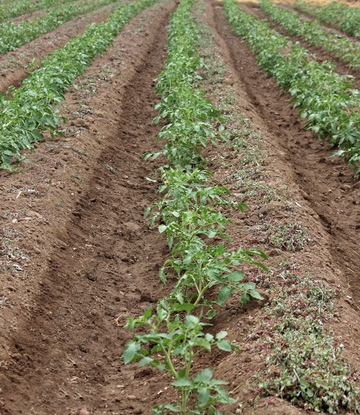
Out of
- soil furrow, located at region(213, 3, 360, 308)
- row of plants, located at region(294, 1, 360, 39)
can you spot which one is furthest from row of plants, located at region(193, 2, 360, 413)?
row of plants, located at region(294, 1, 360, 39)

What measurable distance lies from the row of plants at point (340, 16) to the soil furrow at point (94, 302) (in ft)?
43.2

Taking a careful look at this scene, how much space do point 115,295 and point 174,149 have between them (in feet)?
6.46

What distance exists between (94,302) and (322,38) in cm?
1201

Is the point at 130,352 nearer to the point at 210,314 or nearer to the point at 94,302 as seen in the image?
the point at 210,314

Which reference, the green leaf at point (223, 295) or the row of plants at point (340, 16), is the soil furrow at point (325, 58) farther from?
the green leaf at point (223, 295)

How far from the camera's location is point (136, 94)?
830cm

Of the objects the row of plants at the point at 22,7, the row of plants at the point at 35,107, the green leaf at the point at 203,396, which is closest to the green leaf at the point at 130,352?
the green leaf at the point at 203,396

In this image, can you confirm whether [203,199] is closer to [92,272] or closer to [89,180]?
[92,272]

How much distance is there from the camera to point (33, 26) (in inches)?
588

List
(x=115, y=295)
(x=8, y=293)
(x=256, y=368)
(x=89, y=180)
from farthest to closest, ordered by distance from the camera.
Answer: (x=89, y=180), (x=115, y=295), (x=8, y=293), (x=256, y=368)

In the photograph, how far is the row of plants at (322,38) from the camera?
10875 mm

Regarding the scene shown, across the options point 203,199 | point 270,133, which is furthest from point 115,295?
point 270,133

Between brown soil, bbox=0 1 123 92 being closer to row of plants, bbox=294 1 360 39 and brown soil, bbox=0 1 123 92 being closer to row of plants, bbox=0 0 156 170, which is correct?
row of plants, bbox=0 0 156 170

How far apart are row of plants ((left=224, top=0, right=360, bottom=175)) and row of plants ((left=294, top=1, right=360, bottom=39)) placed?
22.1ft
